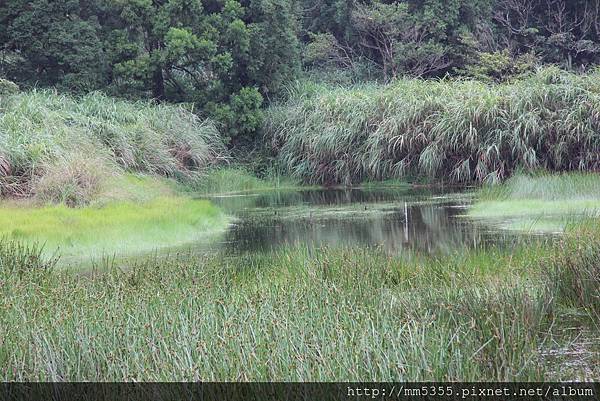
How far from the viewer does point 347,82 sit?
27609 millimetres

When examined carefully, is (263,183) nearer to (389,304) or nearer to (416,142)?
(416,142)

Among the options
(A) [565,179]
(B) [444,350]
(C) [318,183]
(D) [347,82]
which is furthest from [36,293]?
(D) [347,82]

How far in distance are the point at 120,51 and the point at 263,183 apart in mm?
5263

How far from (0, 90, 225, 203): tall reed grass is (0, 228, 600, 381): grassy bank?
6.41 meters

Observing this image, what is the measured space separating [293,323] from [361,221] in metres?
8.60

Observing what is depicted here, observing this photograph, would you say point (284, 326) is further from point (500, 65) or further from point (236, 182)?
point (500, 65)

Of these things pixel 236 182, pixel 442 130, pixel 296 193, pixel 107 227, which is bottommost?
pixel 296 193

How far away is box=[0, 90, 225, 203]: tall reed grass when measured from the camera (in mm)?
13828

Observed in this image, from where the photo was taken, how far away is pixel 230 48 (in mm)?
24000

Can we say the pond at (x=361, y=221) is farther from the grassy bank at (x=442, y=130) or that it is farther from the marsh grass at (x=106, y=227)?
the grassy bank at (x=442, y=130)

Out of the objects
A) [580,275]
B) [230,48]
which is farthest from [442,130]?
[580,275]

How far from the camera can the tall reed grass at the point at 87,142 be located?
13828mm

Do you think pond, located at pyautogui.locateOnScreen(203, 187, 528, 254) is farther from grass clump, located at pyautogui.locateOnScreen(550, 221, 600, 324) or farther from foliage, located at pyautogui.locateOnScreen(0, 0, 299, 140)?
foliage, located at pyautogui.locateOnScreen(0, 0, 299, 140)

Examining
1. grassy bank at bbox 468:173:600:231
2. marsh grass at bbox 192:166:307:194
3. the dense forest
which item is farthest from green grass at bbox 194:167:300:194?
grassy bank at bbox 468:173:600:231
